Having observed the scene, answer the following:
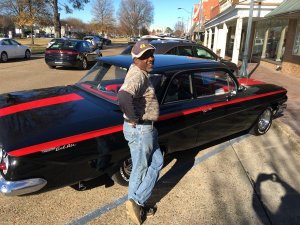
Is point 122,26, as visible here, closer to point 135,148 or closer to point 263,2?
point 263,2

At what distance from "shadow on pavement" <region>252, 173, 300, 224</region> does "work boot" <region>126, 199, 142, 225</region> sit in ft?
4.42

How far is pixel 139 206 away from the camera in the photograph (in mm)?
3115

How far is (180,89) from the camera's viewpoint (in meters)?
Answer: 4.12

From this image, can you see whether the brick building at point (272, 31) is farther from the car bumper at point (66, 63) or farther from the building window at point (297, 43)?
the car bumper at point (66, 63)

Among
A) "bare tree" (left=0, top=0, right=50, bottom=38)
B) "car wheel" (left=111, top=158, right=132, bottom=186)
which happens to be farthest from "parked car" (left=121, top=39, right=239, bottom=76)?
"bare tree" (left=0, top=0, right=50, bottom=38)

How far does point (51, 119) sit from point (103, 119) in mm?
554

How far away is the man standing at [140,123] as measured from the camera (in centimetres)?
265

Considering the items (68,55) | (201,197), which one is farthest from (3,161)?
(68,55)

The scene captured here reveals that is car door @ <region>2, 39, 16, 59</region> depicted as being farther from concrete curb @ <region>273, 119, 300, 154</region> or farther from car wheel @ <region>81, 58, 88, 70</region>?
concrete curb @ <region>273, 119, 300, 154</region>

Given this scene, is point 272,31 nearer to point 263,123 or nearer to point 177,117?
point 263,123

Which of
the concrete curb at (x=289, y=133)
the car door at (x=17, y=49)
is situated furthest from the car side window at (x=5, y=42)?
the concrete curb at (x=289, y=133)

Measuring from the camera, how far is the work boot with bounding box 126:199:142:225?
306 cm

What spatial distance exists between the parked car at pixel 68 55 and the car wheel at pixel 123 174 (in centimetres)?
1196

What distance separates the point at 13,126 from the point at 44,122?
0.30 meters
